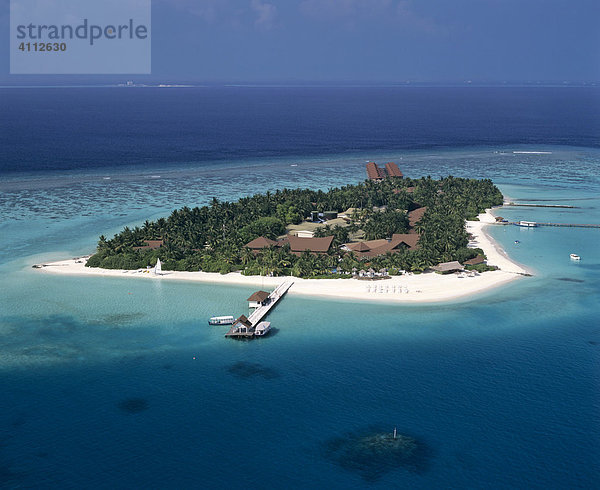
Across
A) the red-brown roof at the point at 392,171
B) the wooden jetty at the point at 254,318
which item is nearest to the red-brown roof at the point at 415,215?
the red-brown roof at the point at 392,171

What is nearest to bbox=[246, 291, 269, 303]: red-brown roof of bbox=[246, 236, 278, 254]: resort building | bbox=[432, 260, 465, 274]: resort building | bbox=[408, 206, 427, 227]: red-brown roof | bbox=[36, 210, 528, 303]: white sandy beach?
bbox=[36, 210, 528, 303]: white sandy beach

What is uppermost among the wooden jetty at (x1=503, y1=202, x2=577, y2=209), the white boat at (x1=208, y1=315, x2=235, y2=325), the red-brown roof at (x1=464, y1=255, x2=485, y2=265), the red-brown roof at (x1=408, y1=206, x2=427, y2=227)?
the wooden jetty at (x1=503, y1=202, x2=577, y2=209)

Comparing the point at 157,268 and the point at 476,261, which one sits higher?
the point at 476,261

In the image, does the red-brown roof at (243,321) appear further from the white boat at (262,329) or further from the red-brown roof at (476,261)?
the red-brown roof at (476,261)

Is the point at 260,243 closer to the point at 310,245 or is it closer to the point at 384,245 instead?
the point at 310,245

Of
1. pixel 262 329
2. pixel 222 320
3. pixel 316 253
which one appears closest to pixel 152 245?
pixel 316 253

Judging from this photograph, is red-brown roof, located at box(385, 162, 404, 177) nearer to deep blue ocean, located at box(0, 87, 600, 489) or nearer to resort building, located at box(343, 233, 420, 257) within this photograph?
deep blue ocean, located at box(0, 87, 600, 489)
